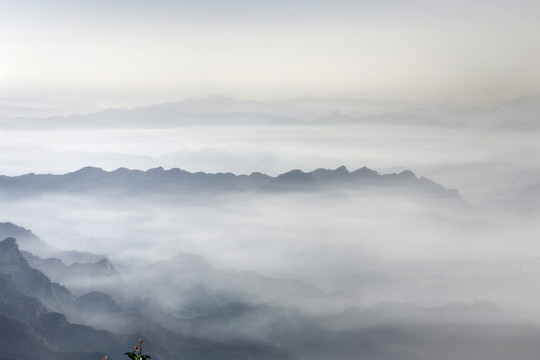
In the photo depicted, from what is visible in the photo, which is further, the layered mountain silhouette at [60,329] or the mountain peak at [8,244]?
the mountain peak at [8,244]

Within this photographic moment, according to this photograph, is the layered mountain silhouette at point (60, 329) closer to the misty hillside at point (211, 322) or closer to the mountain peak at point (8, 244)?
the mountain peak at point (8, 244)

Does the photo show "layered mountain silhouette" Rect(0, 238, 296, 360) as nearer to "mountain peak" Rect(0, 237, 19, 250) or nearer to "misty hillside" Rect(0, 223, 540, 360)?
"mountain peak" Rect(0, 237, 19, 250)

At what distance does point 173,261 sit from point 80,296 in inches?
1883

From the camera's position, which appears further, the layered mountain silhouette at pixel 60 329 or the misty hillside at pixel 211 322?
the misty hillside at pixel 211 322

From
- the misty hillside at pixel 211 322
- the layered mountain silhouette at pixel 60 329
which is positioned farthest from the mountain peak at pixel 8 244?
the misty hillside at pixel 211 322

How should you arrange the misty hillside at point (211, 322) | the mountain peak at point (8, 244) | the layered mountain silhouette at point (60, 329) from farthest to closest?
the mountain peak at point (8, 244)
the misty hillside at point (211, 322)
the layered mountain silhouette at point (60, 329)

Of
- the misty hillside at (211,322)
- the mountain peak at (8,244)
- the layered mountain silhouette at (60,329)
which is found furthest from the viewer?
the mountain peak at (8,244)

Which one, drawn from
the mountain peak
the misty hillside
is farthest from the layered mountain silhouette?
the misty hillside

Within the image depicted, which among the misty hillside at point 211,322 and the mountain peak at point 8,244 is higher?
the mountain peak at point 8,244

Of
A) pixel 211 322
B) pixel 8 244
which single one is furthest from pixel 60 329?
pixel 211 322

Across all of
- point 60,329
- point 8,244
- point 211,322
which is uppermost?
point 8,244

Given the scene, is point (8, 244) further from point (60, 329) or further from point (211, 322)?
point (211, 322)

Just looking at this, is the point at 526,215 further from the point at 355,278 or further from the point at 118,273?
the point at 118,273

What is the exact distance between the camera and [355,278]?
7544 inches
